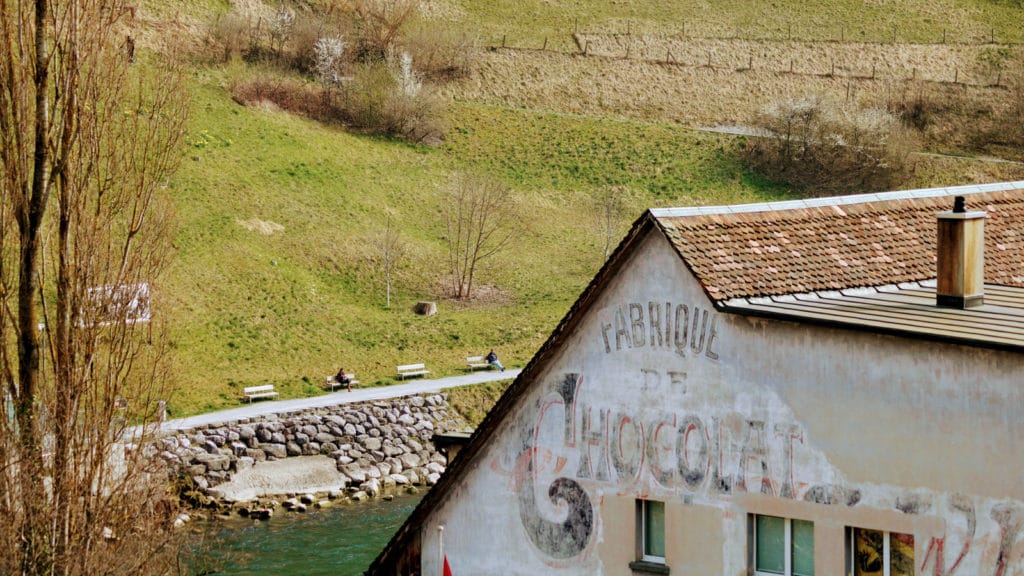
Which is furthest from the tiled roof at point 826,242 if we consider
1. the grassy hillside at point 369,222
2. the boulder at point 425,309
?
the boulder at point 425,309

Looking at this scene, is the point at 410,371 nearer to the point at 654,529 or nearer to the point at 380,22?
the point at 654,529

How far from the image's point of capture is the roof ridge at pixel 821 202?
756 inches

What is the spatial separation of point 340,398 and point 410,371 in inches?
170

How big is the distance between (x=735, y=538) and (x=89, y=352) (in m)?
9.29

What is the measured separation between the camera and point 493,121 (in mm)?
86750

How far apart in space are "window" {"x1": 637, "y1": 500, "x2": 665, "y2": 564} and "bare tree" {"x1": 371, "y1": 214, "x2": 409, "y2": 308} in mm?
45507

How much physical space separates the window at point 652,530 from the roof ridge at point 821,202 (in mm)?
3402

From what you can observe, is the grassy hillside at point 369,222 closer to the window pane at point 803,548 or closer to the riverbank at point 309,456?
the riverbank at point 309,456

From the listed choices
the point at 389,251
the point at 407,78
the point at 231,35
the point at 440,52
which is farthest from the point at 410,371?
the point at 440,52

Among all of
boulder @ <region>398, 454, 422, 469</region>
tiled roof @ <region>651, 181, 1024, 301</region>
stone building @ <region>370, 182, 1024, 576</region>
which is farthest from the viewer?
boulder @ <region>398, 454, 422, 469</region>

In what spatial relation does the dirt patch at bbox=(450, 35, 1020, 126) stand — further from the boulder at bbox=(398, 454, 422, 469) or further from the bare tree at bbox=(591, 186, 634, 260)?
the boulder at bbox=(398, 454, 422, 469)

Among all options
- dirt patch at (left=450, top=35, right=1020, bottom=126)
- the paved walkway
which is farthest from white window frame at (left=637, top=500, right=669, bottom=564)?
dirt patch at (left=450, top=35, right=1020, bottom=126)

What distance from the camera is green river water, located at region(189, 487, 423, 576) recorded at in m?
38.7

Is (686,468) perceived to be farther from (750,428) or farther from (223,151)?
(223,151)
